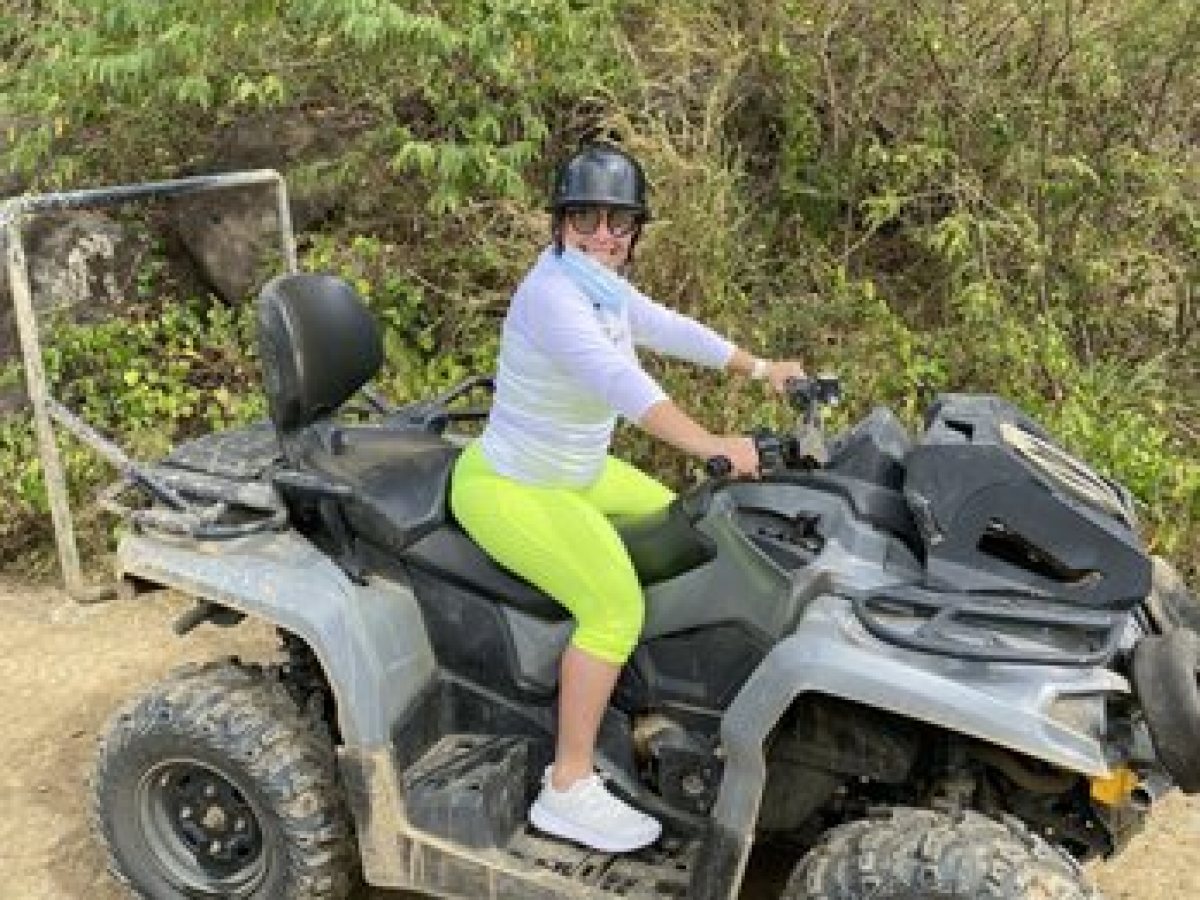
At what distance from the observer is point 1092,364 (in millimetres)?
6383

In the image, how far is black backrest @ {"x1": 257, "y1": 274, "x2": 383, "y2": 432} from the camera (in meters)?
3.86

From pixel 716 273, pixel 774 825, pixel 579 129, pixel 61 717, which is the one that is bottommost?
pixel 61 717

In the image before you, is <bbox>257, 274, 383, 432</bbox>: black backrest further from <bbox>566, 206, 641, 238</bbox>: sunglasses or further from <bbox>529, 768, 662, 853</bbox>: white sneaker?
<bbox>529, 768, 662, 853</bbox>: white sneaker

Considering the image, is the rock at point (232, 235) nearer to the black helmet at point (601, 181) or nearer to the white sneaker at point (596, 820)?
the black helmet at point (601, 181)

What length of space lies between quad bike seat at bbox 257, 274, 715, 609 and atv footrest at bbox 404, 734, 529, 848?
14.4 inches

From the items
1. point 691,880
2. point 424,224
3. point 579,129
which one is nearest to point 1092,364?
point 579,129

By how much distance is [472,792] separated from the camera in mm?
3588

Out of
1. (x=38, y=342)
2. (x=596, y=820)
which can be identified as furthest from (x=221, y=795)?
(x=38, y=342)

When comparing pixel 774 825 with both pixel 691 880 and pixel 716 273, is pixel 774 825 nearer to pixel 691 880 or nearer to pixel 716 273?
pixel 691 880

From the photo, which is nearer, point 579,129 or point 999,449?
point 999,449

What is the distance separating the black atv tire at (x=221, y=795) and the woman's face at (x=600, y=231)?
132 centimetres

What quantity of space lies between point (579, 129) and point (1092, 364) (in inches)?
96.9

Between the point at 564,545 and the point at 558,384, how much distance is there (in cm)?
37

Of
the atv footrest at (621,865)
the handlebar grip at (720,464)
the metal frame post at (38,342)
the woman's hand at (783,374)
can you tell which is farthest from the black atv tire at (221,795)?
the metal frame post at (38,342)
